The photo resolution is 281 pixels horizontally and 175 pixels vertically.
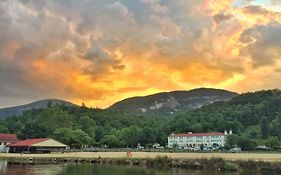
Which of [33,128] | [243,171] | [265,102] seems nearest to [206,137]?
[265,102]

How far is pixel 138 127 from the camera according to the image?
482 ft

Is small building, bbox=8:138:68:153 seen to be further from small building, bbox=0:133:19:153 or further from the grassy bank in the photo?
the grassy bank

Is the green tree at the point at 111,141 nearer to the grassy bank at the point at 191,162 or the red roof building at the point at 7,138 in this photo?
the red roof building at the point at 7,138

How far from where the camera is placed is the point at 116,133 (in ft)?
445

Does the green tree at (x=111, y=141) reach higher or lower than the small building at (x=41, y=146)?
higher

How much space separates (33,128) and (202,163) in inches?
Answer: 3167

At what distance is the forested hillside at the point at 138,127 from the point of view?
117 meters

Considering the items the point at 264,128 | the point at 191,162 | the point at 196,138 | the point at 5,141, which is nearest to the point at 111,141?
the point at 5,141

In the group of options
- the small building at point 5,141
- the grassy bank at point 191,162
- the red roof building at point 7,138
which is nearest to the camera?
the grassy bank at point 191,162

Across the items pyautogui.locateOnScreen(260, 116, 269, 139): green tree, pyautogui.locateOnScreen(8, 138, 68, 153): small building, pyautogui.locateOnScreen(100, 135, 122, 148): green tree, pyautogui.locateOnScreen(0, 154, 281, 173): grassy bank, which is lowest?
pyautogui.locateOnScreen(0, 154, 281, 173): grassy bank

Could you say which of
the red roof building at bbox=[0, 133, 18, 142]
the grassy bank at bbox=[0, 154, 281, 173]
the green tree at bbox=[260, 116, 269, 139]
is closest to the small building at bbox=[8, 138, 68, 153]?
the red roof building at bbox=[0, 133, 18, 142]

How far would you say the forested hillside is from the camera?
116625mm

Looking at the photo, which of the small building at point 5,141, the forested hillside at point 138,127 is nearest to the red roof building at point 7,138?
the small building at point 5,141

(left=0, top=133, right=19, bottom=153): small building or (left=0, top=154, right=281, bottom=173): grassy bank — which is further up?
(left=0, top=133, right=19, bottom=153): small building
